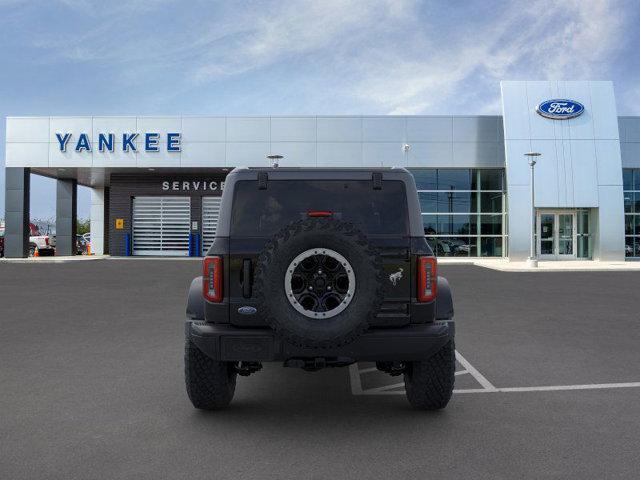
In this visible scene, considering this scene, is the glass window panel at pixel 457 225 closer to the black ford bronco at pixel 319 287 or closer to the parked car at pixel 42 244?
the parked car at pixel 42 244

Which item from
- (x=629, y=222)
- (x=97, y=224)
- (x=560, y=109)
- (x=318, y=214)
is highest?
(x=560, y=109)

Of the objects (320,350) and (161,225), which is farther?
(161,225)

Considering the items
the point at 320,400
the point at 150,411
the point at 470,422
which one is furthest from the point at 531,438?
the point at 150,411

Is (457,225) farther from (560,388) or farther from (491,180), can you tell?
(560,388)

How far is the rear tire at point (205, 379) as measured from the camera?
462cm

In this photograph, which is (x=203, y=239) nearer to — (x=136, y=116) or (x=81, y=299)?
(x=136, y=116)

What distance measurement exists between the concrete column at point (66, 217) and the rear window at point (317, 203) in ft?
119

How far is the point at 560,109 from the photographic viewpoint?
30156 mm

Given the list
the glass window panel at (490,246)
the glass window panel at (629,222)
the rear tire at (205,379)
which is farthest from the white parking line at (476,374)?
the glass window panel at (629,222)

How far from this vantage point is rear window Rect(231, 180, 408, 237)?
4.56 metres

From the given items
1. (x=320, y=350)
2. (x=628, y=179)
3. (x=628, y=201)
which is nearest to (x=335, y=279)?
(x=320, y=350)

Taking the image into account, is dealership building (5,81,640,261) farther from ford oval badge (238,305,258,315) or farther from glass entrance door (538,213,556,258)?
ford oval badge (238,305,258,315)

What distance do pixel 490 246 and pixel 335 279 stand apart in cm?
3085

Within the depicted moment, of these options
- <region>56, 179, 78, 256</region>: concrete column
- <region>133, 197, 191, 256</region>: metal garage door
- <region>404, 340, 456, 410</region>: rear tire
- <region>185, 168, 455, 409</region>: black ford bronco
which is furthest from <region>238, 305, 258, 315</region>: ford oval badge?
<region>56, 179, 78, 256</region>: concrete column
